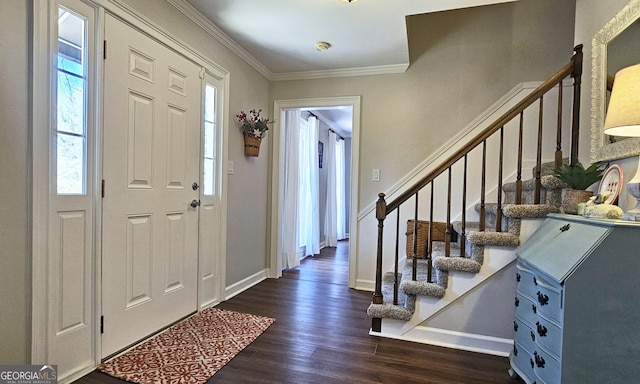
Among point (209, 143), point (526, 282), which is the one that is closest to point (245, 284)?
point (209, 143)

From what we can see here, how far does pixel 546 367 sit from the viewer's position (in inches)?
53.6

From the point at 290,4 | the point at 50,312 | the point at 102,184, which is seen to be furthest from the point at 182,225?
the point at 290,4

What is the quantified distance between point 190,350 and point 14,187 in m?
1.31

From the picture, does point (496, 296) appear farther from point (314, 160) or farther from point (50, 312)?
point (314, 160)

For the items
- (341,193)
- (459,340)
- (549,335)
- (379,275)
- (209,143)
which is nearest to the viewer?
(549,335)

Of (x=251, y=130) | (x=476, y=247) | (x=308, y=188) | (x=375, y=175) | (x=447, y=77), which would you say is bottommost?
(x=476, y=247)

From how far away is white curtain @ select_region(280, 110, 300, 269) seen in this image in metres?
4.09

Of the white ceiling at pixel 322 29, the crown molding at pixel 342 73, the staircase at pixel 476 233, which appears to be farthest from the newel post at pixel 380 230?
the crown molding at pixel 342 73

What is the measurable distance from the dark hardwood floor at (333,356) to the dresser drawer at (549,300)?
0.63 metres

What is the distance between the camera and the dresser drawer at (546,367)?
4.20 feet

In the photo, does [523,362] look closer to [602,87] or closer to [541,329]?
[541,329]

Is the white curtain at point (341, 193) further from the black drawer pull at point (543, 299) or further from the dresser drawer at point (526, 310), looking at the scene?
the black drawer pull at point (543, 299)

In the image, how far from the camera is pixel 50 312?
59.5 inches

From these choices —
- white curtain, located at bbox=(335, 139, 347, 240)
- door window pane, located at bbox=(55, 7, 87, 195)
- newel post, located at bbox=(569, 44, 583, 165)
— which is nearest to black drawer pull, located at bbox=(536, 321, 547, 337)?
newel post, located at bbox=(569, 44, 583, 165)
